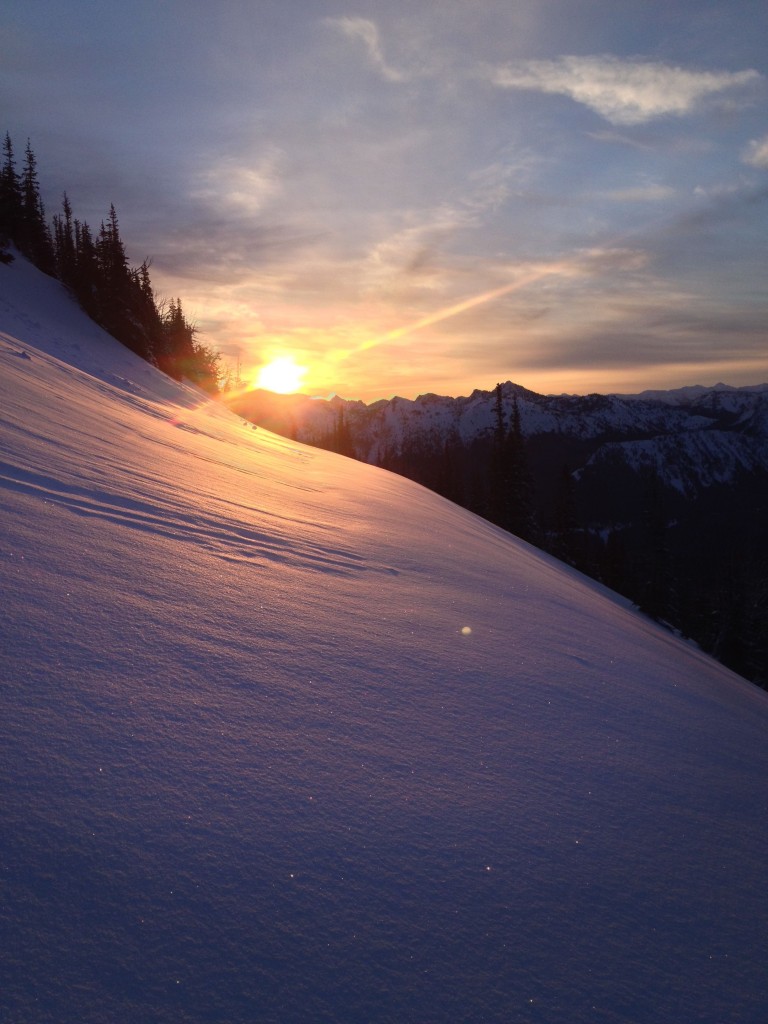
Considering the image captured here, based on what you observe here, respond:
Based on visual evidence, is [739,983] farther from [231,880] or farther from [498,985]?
[231,880]

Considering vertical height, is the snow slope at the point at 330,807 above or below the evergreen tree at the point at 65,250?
below

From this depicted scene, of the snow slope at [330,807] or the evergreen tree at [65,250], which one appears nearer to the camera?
the snow slope at [330,807]

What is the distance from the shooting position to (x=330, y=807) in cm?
198

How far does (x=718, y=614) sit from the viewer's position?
33000 mm

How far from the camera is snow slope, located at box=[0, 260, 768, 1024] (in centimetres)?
144

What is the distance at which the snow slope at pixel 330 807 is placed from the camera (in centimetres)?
144

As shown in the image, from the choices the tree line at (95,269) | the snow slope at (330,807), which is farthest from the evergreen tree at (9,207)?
the snow slope at (330,807)

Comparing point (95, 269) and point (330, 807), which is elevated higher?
point (95, 269)

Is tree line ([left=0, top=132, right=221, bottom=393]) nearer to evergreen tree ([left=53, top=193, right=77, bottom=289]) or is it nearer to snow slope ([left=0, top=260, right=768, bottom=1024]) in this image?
evergreen tree ([left=53, top=193, right=77, bottom=289])

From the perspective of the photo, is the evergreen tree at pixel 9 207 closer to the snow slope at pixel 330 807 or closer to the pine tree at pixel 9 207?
the pine tree at pixel 9 207

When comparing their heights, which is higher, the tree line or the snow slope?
the tree line

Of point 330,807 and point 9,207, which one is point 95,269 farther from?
point 330,807

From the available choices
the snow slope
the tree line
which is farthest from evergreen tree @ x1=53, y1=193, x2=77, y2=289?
the snow slope

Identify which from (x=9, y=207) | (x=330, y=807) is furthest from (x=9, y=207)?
(x=330, y=807)
